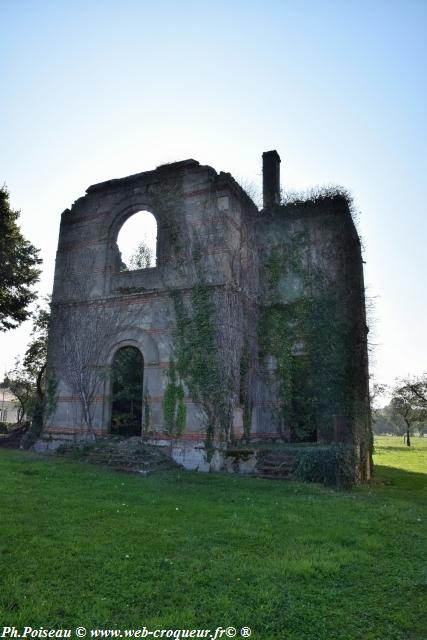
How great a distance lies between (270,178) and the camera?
61.7 feet

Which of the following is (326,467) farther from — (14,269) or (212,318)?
A: (14,269)

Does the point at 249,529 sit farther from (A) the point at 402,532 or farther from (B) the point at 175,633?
(B) the point at 175,633

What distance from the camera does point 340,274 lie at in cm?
1600

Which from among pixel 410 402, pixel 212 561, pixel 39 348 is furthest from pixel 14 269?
pixel 410 402

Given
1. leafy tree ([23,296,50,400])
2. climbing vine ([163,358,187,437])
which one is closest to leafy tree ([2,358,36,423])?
leafy tree ([23,296,50,400])

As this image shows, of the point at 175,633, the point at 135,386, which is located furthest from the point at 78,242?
the point at 175,633

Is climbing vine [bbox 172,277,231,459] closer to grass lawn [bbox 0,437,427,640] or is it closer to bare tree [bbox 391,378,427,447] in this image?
grass lawn [bbox 0,437,427,640]

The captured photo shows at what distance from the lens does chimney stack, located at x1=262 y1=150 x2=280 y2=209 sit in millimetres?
18350

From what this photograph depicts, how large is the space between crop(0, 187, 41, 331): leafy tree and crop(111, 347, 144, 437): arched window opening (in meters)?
8.97

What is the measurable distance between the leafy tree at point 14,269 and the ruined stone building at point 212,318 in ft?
16.2

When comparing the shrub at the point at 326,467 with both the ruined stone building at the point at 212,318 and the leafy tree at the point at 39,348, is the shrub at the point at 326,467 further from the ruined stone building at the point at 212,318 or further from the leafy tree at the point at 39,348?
the leafy tree at the point at 39,348

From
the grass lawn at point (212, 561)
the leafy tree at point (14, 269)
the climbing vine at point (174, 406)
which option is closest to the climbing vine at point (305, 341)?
the climbing vine at point (174, 406)

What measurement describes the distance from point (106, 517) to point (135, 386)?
949 cm

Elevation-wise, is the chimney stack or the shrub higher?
the chimney stack
